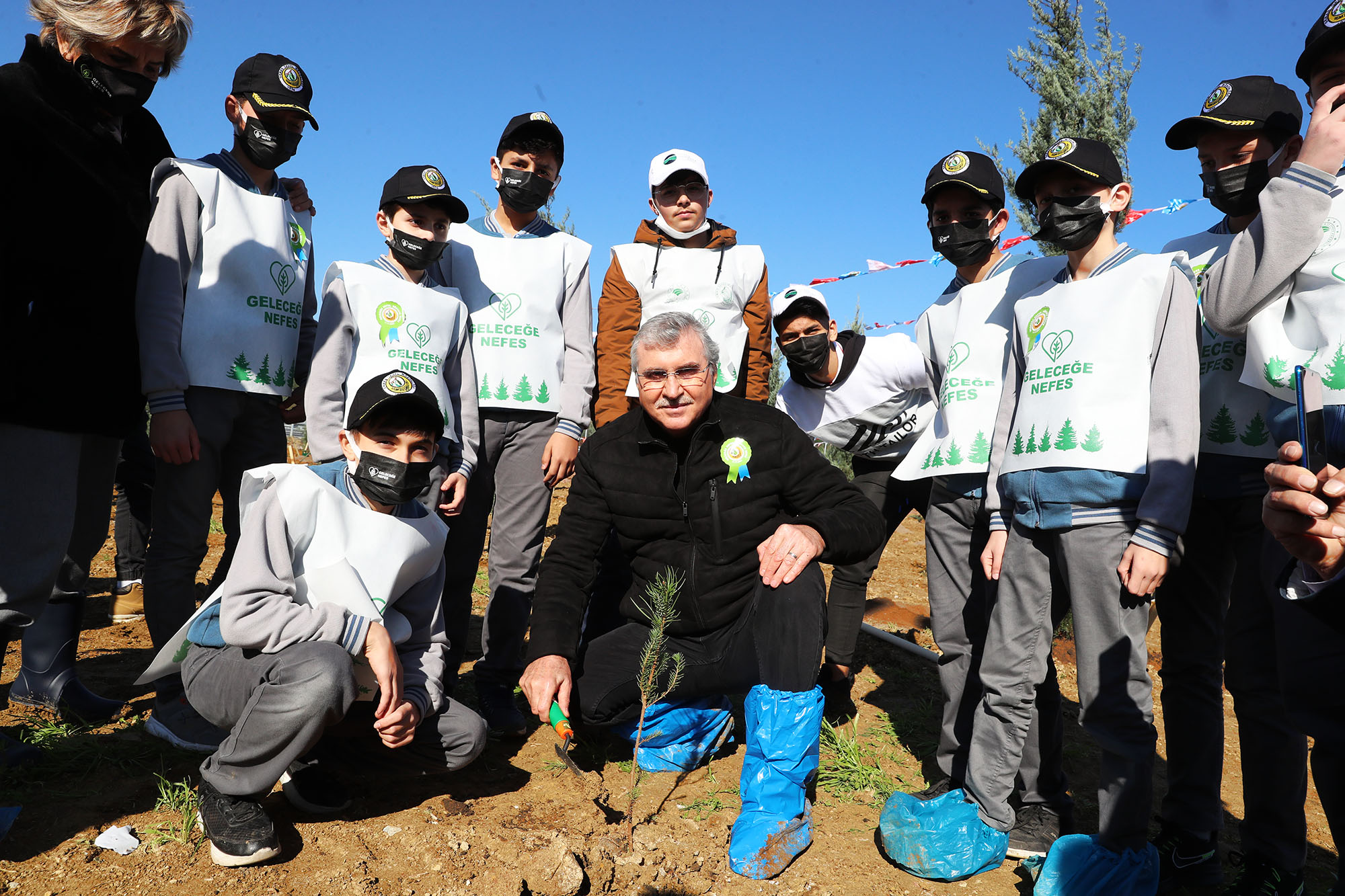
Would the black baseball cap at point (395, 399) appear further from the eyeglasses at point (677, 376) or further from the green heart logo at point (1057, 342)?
the green heart logo at point (1057, 342)

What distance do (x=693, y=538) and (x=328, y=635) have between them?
4.48ft

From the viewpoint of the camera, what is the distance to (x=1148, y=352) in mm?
2680

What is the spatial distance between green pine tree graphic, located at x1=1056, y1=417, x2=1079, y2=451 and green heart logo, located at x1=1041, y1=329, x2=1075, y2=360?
0.78ft

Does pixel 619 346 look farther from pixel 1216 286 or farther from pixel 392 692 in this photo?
pixel 1216 286

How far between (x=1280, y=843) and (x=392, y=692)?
109 inches

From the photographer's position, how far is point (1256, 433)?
2779 millimetres

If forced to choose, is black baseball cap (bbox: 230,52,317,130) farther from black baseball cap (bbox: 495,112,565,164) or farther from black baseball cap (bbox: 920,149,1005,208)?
black baseball cap (bbox: 920,149,1005,208)

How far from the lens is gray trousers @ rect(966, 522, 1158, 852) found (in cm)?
259

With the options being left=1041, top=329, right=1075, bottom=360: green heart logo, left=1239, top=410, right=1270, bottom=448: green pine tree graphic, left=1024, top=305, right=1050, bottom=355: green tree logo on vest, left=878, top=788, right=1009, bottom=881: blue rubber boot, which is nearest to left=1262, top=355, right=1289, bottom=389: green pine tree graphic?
left=1239, top=410, right=1270, bottom=448: green pine tree graphic

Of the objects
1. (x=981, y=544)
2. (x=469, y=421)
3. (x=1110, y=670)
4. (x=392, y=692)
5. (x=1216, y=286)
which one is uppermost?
(x=1216, y=286)

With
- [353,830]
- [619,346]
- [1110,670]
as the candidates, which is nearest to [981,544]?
[1110,670]

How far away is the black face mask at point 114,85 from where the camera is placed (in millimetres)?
2812

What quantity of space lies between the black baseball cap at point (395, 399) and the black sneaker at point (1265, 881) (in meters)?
2.92

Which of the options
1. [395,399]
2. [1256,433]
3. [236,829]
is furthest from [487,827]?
[1256,433]
